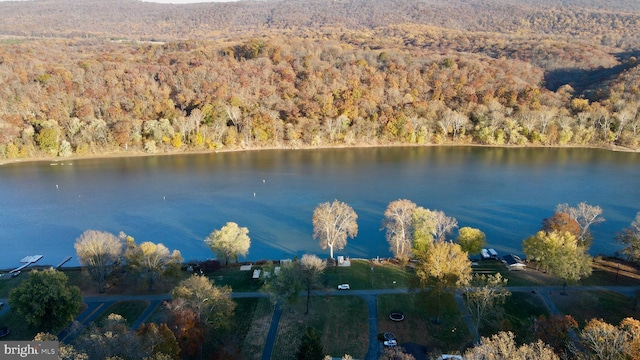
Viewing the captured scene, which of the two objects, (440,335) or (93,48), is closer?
A: (440,335)

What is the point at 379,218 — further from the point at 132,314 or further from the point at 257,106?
the point at 257,106

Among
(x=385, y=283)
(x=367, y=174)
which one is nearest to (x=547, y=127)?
(x=367, y=174)

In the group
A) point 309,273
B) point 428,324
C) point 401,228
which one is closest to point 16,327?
point 309,273

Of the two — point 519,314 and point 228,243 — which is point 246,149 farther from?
point 519,314

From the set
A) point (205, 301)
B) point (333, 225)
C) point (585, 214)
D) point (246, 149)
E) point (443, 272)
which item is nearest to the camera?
point (205, 301)

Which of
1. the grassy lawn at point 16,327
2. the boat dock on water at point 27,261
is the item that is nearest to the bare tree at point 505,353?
the grassy lawn at point 16,327

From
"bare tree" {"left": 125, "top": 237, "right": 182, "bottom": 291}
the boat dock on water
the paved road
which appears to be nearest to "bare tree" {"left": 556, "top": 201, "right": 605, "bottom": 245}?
the paved road
